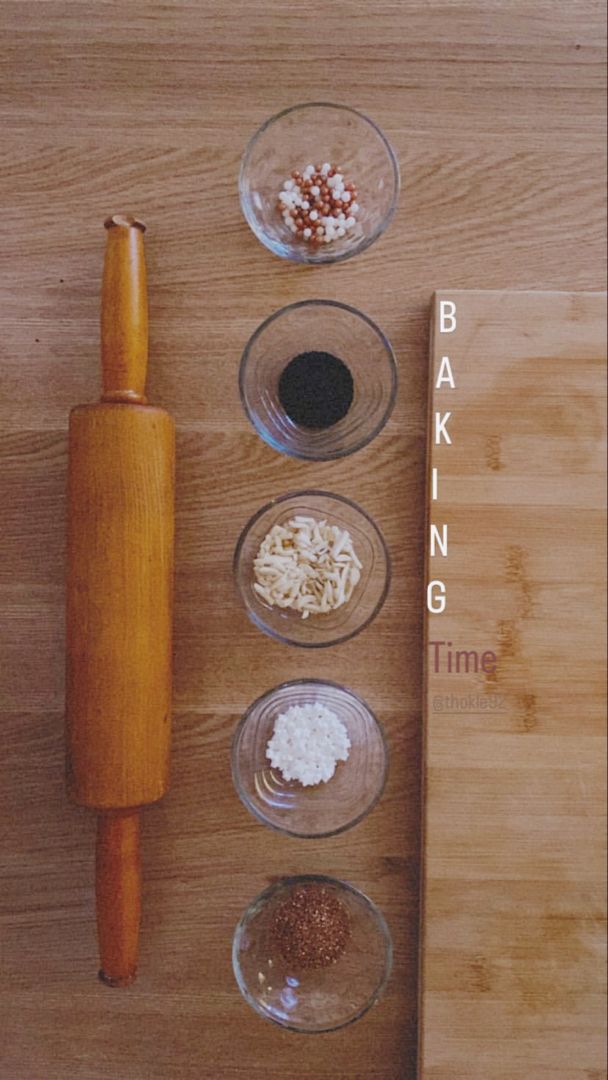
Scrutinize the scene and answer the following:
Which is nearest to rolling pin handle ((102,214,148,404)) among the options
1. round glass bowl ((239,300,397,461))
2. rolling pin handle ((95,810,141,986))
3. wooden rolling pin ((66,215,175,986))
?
wooden rolling pin ((66,215,175,986))

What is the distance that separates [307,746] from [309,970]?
0.78 feet

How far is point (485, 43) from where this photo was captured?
3.01 feet

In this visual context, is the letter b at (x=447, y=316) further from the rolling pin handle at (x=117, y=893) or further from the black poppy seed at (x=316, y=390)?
the rolling pin handle at (x=117, y=893)

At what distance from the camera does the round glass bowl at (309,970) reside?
891mm

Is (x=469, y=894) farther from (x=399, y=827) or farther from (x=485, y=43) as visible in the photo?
(x=485, y=43)

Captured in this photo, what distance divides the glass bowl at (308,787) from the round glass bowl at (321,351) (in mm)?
263

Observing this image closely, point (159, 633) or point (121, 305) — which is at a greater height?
point (121, 305)

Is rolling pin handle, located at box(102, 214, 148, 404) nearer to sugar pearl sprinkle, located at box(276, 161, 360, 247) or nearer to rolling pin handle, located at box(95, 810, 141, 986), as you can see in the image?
sugar pearl sprinkle, located at box(276, 161, 360, 247)

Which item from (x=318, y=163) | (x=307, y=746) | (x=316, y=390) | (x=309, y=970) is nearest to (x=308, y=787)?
(x=307, y=746)

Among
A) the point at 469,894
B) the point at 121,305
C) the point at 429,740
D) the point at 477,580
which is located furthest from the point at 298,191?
the point at 469,894

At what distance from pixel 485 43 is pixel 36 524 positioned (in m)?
0.71

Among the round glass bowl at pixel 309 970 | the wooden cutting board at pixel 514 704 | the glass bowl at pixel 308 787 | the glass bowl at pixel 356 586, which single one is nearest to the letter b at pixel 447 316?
the wooden cutting board at pixel 514 704

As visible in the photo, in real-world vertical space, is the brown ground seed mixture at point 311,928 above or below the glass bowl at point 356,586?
below

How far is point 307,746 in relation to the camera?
0.88 metres
